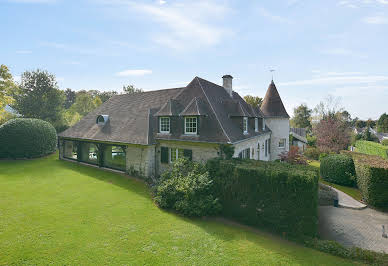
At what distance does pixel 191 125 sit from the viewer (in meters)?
17.3

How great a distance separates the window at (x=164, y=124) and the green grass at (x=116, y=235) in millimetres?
6164

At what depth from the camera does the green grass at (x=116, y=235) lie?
8.45 meters

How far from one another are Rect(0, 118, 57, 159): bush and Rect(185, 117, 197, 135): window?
907 inches

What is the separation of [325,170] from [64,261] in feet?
81.5

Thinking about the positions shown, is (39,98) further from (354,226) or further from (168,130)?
(354,226)

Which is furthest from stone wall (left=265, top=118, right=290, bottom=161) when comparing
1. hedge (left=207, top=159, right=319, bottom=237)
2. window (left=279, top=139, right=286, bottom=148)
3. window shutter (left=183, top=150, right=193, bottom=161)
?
hedge (left=207, top=159, right=319, bottom=237)

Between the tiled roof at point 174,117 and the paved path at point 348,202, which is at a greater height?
the tiled roof at point 174,117

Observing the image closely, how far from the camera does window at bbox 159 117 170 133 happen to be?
18.7 metres

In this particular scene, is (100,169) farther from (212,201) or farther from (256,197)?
(256,197)

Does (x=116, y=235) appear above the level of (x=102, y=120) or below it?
below

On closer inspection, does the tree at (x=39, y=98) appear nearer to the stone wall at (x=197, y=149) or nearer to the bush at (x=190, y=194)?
the stone wall at (x=197, y=149)

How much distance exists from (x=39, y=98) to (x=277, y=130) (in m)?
49.5

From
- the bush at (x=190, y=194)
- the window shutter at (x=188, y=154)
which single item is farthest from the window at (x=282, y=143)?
the bush at (x=190, y=194)

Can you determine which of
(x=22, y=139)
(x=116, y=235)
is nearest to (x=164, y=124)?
(x=116, y=235)
